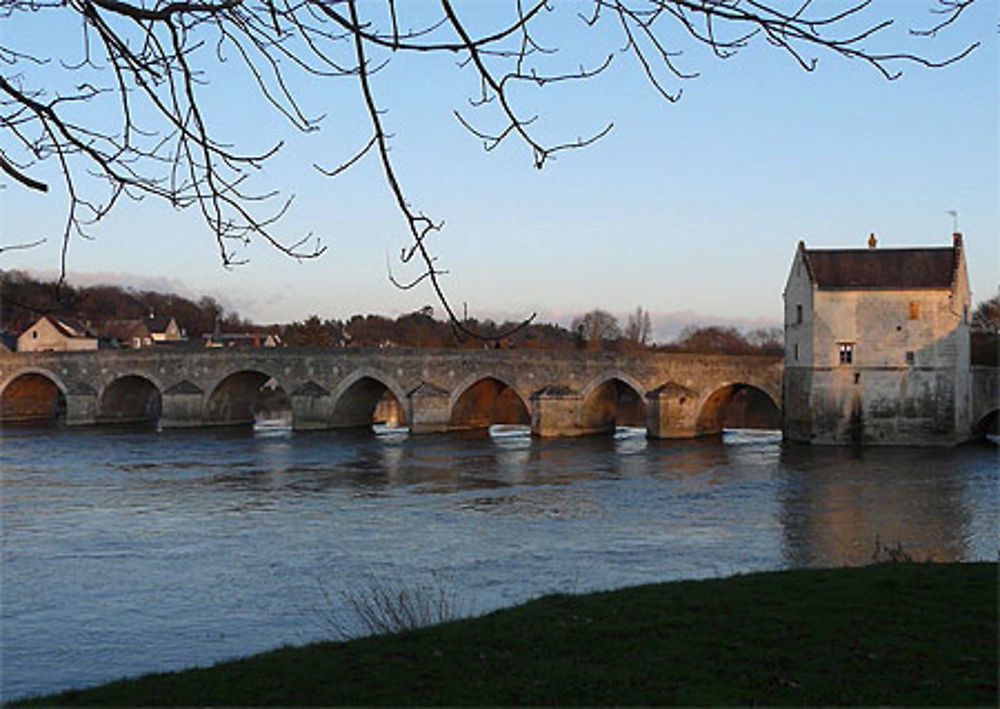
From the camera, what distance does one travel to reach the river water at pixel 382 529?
38.3 feet

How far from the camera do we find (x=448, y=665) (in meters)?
7.18

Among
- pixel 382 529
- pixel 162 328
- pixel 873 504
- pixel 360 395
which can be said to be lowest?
pixel 382 529

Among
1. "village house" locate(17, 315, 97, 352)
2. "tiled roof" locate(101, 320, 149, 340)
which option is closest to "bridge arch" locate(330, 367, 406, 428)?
"village house" locate(17, 315, 97, 352)

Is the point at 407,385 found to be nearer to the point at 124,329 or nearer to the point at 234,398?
the point at 234,398

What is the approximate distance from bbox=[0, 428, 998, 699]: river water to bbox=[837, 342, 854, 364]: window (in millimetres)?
2931

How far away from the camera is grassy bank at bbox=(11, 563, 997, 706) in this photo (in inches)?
252

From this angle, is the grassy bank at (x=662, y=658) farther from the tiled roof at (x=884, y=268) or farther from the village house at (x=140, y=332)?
the village house at (x=140, y=332)

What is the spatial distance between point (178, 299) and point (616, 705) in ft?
302

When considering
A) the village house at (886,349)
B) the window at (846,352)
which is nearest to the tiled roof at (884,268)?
the village house at (886,349)

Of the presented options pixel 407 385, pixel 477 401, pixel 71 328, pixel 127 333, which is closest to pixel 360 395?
pixel 407 385

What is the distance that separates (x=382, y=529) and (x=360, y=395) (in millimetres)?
26065

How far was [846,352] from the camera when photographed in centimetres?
3269

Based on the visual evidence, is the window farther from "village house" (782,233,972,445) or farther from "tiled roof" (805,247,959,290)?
"tiled roof" (805,247,959,290)

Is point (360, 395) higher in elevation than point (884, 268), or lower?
lower
